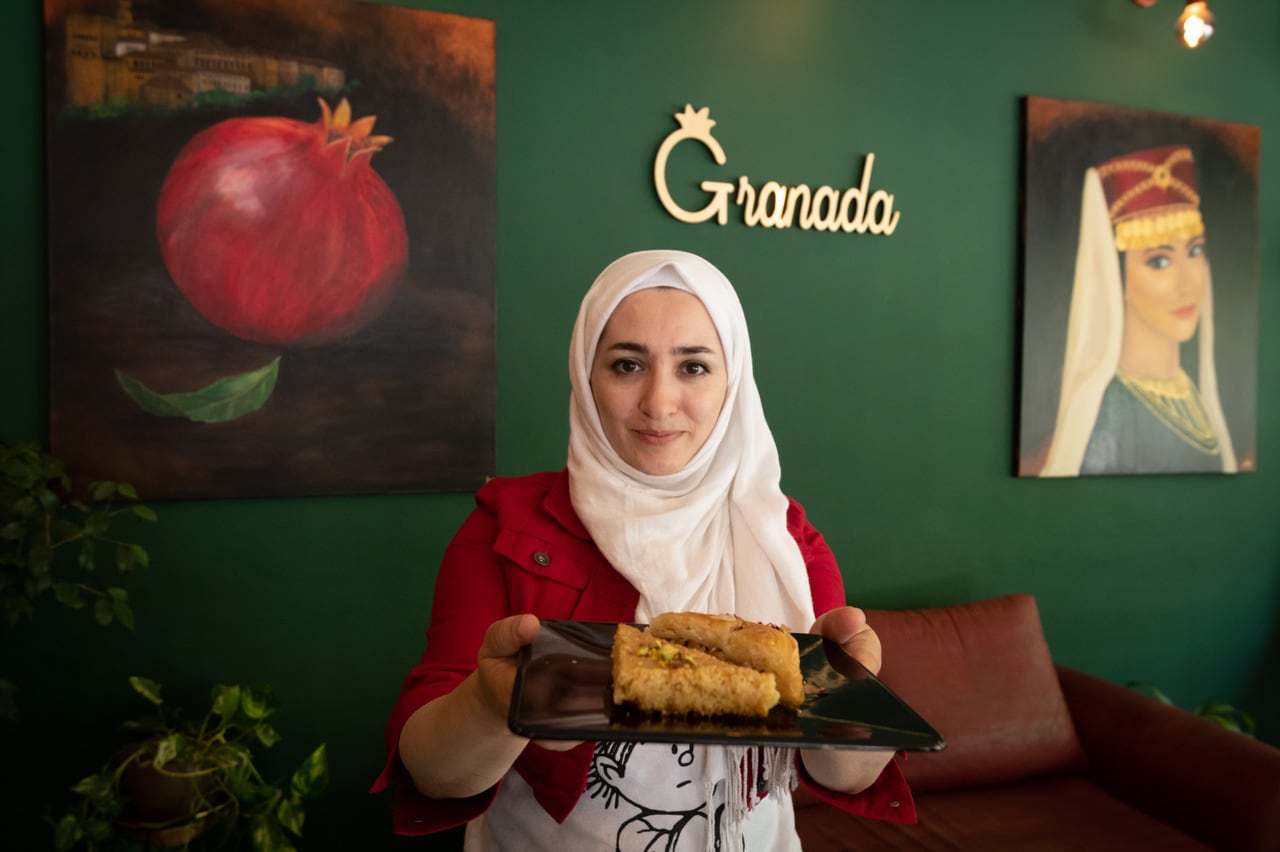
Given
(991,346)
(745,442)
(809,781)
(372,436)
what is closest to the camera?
(809,781)

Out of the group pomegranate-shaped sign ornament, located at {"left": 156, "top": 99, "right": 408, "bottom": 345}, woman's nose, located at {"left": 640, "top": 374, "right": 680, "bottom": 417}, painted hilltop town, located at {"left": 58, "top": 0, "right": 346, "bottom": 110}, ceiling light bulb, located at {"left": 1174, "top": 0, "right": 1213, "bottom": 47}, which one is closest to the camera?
woman's nose, located at {"left": 640, "top": 374, "right": 680, "bottom": 417}

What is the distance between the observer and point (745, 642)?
3.52 feet

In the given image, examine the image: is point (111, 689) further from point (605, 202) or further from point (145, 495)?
point (605, 202)

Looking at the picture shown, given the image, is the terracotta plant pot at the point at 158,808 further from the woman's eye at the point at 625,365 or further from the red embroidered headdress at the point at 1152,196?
→ the red embroidered headdress at the point at 1152,196

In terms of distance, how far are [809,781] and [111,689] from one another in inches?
74.5

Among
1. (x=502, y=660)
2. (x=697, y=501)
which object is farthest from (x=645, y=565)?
(x=502, y=660)

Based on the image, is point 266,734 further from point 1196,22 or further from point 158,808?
point 1196,22

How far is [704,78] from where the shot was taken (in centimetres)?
265

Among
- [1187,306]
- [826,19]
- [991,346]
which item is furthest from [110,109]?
[1187,306]

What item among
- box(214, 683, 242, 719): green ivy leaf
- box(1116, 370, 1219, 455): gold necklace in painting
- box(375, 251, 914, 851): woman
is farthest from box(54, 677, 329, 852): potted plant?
box(1116, 370, 1219, 455): gold necklace in painting

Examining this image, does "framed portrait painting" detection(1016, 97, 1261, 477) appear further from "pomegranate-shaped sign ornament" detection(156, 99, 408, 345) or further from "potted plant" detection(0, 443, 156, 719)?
"potted plant" detection(0, 443, 156, 719)

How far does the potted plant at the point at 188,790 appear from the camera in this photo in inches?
74.3

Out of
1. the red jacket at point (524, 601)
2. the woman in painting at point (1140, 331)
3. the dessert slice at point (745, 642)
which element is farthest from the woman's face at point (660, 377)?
the woman in painting at point (1140, 331)

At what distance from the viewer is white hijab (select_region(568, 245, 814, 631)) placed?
140cm
